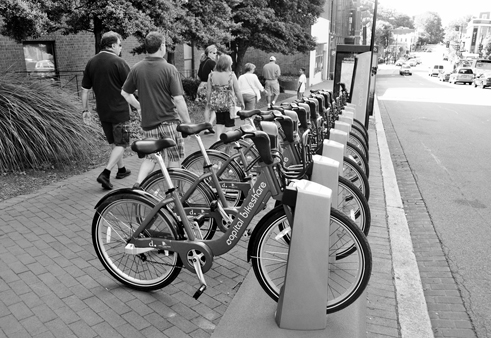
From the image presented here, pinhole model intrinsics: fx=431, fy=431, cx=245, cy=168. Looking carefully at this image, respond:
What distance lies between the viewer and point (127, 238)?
356 cm

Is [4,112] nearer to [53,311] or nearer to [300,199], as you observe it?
[53,311]

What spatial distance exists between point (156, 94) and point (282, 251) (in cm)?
241

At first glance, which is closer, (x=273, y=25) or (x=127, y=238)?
(x=127, y=238)

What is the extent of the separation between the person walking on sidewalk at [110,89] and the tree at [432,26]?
211m

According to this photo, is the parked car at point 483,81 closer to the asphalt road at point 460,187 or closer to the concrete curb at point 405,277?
the asphalt road at point 460,187

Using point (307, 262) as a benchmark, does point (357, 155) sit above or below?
above

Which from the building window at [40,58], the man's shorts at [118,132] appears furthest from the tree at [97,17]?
the building window at [40,58]

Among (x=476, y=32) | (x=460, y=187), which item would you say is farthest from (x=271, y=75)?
(x=476, y=32)

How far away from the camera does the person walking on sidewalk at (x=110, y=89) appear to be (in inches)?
222

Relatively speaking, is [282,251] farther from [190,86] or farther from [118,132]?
[190,86]

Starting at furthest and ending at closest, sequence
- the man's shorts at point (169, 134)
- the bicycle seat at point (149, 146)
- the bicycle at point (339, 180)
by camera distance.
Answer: the man's shorts at point (169, 134) → the bicycle at point (339, 180) → the bicycle seat at point (149, 146)

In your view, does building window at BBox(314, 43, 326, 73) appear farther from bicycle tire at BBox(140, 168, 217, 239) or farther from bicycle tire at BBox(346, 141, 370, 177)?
bicycle tire at BBox(140, 168, 217, 239)

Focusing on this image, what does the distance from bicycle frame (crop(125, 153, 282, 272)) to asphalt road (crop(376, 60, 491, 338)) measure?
1.93 metres

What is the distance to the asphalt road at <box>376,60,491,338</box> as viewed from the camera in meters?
4.06
